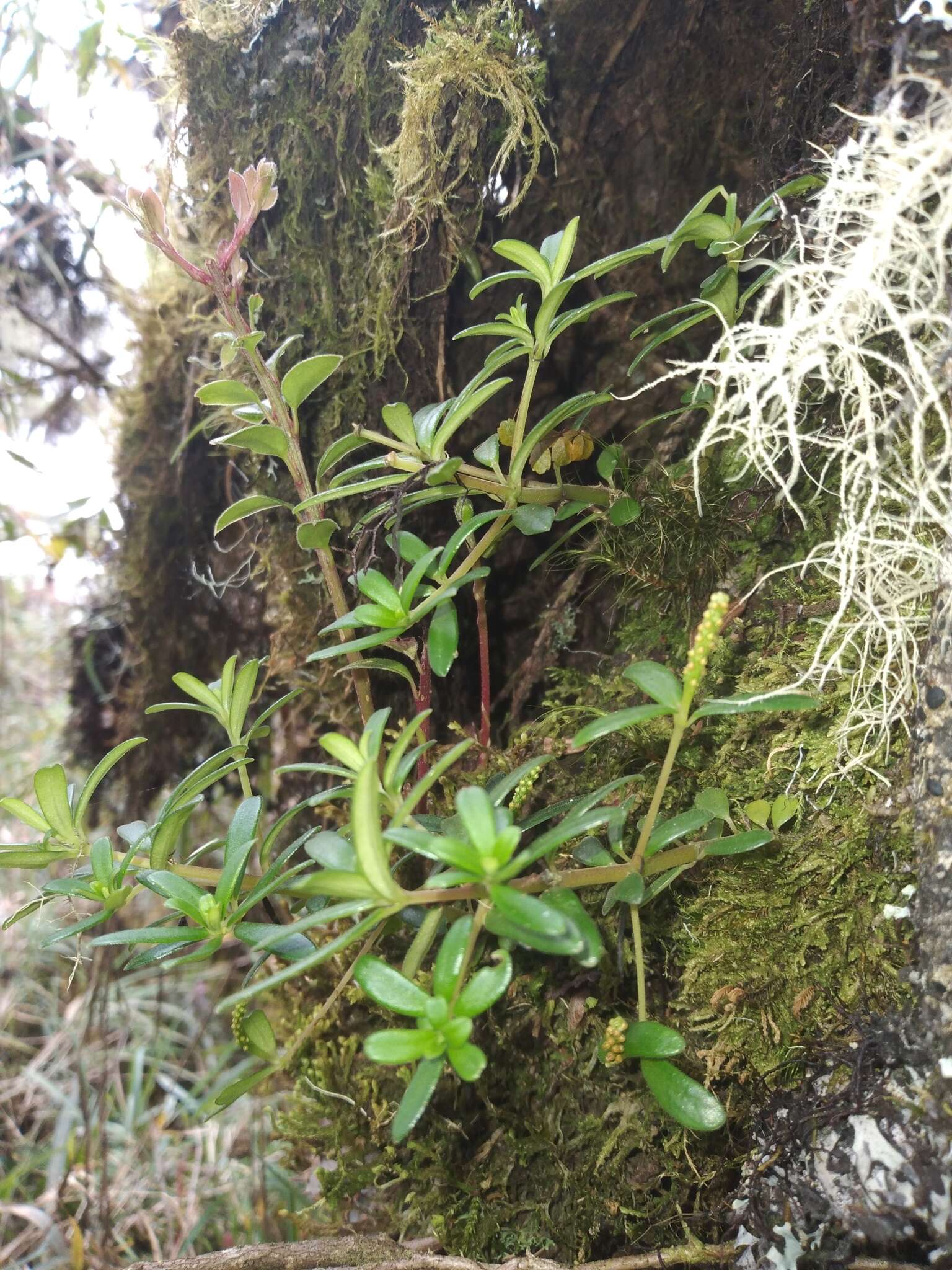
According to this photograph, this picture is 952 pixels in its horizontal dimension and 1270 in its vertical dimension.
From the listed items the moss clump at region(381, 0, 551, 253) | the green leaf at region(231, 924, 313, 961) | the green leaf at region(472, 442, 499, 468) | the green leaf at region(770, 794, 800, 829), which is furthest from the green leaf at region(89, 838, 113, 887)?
the moss clump at region(381, 0, 551, 253)

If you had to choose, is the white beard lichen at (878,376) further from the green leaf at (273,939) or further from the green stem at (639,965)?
the green leaf at (273,939)

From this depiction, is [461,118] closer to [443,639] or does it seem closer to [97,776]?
[443,639]

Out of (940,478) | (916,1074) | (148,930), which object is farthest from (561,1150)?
(940,478)

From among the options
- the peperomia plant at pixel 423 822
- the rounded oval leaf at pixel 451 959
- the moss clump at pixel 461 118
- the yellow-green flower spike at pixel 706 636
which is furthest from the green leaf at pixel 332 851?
the moss clump at pixel 461 118

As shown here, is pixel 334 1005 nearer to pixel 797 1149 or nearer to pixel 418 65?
pixel 797 1149

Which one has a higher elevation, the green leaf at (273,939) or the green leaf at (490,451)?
the green leaf at (490,451)

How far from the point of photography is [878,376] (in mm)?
802

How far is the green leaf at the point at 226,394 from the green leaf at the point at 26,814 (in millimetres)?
499

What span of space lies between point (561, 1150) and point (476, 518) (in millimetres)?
713

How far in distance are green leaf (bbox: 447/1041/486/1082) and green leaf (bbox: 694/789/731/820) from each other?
0.31 m

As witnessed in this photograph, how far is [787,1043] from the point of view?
789 mm

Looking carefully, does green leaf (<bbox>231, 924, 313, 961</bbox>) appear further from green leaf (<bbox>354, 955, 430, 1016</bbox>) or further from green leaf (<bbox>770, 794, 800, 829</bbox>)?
green leaf (<bbox>770, 794, 800, 829</bbox>)

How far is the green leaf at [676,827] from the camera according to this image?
77 centimetres

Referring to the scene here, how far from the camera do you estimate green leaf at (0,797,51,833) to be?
91cm
